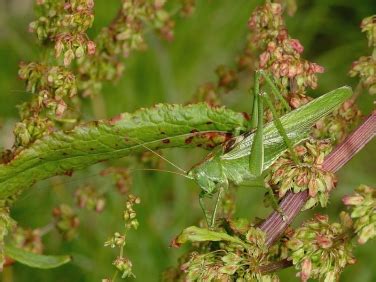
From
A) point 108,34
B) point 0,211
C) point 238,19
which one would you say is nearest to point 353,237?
point 0,211

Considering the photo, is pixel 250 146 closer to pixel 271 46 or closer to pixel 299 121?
pixel 299 121

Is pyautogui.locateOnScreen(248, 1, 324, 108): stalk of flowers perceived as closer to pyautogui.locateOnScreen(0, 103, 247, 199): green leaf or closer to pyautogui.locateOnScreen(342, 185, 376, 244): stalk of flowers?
pyautogui.locateOnScreen(0, 103, 247, 199): green leaf

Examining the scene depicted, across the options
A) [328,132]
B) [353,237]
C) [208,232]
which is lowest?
[353,237]

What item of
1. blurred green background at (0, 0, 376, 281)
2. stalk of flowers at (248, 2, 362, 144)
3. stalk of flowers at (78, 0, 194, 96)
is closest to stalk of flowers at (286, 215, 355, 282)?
stalk of flowers at (248, 2, 362, 144)

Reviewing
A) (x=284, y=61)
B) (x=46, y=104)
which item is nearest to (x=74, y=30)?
(x=46, y=104)

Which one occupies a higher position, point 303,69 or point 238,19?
point 238,19

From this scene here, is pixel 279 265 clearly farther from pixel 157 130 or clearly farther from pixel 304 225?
pixel 157 130
